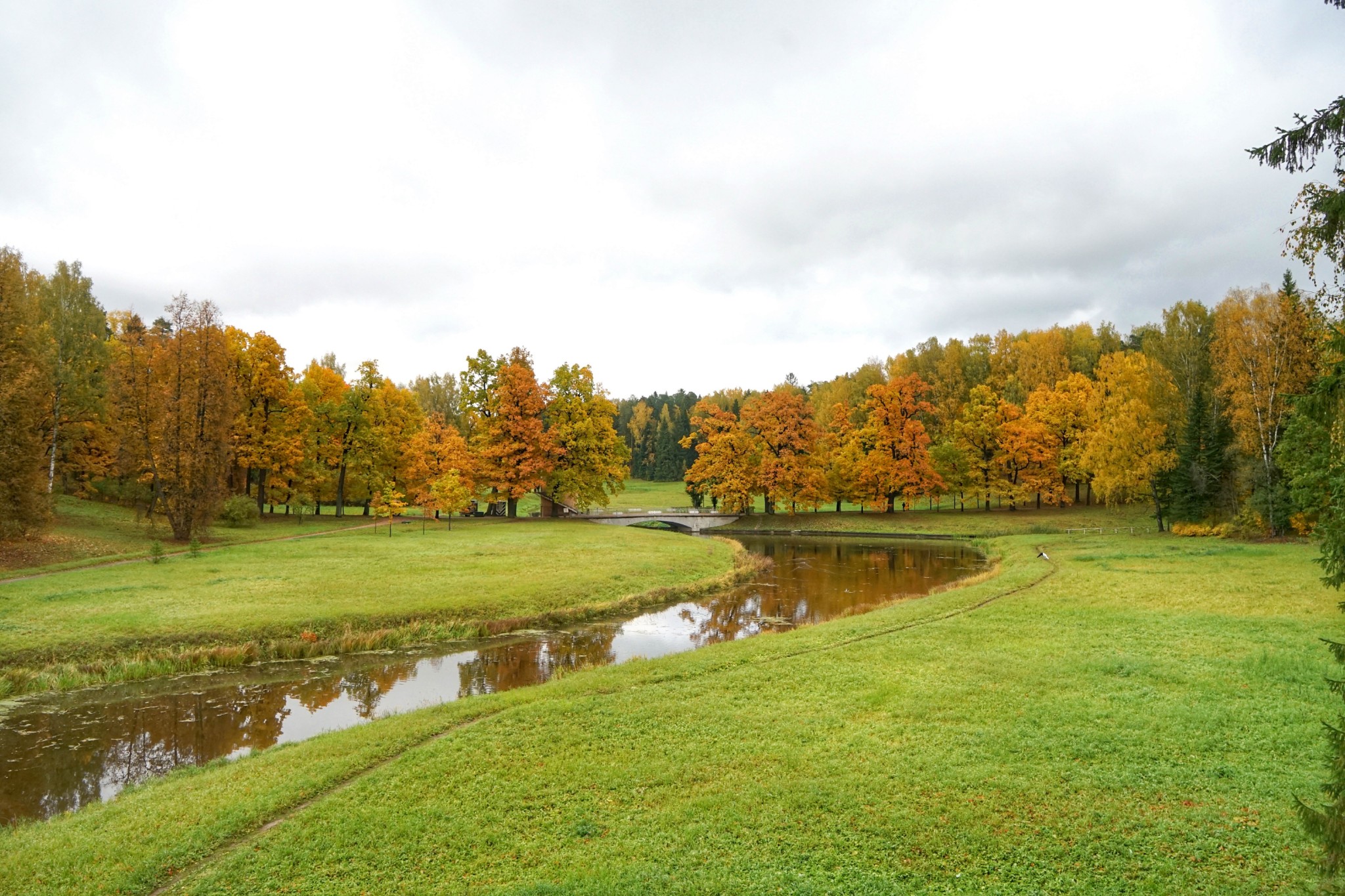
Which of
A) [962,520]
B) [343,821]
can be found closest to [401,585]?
[343,821]

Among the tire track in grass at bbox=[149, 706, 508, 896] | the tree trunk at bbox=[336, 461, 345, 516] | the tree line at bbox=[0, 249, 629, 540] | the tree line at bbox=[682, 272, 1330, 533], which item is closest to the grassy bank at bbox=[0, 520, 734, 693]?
the tree line at bbox=[0, 249, 629, 540]

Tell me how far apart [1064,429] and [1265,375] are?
21311 millimetres

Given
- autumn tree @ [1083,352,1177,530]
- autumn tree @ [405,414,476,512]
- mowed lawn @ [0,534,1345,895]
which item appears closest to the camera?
mowed lawn @ [0,534,1345,895]

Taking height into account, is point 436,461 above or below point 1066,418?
below

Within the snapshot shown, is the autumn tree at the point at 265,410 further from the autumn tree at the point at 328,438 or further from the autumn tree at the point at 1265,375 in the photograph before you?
the autumn tree at the point at 1265,375

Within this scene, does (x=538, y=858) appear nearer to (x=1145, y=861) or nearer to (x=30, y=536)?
(x=1145, y=861)

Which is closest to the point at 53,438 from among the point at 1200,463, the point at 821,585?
the point at 821,585

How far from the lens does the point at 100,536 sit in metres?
33.8

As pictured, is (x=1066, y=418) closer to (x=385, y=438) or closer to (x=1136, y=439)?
(x=1136, y=439)

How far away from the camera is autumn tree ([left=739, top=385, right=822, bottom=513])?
61.6 meters

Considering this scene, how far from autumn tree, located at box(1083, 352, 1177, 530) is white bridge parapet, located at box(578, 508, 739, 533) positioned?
97.9 feet

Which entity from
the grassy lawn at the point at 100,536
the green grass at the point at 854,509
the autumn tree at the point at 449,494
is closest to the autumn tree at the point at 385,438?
the grassy lawn at the point at 100,536

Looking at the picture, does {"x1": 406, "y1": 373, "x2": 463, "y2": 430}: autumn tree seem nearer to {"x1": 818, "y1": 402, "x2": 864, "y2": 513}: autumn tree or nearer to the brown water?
{"x1": 818, "y1": 402, "x2": 864, "y2": 513}: autumn tree

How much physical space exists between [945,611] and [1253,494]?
2913 centimetres
